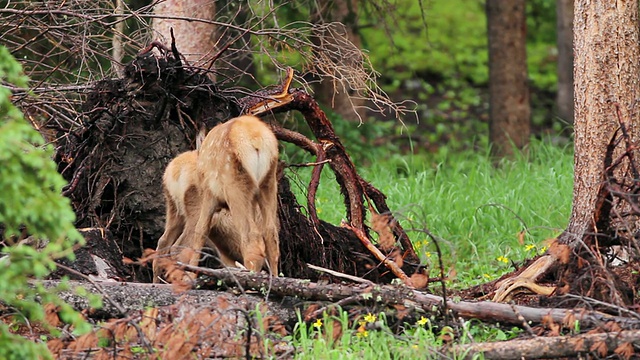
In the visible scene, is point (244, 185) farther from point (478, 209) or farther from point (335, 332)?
point (478, 209)

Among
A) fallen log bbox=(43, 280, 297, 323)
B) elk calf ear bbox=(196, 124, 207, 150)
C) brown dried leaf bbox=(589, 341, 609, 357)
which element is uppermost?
elk calf ear bbox=(196, 124, 207, 150)

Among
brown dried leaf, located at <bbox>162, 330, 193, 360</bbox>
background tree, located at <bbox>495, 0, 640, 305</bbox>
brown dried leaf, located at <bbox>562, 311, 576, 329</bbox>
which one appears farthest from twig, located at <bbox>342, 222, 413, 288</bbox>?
brown dried leaf, located at <bbox>162, 330, 193, 360</bbox>

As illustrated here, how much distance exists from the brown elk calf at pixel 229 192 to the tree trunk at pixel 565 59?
12275 millimetres

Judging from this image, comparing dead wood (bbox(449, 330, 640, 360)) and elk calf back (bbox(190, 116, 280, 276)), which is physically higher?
elk calf back (bbox(190, 116, 280, 276))

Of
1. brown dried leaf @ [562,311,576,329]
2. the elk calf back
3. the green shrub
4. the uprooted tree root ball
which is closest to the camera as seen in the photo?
the green shrub

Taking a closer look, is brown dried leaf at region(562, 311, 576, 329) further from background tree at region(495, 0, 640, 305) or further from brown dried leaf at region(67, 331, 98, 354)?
brown dried leaf at region(67, 331, 98, 354)

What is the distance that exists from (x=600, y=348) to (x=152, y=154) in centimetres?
396

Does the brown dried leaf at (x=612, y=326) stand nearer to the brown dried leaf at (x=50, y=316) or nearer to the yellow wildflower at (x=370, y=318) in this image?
the yellow wildflower at (x=370, y=318)

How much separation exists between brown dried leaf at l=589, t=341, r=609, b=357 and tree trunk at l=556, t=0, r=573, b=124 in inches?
522

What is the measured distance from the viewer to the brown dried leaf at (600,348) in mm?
5348

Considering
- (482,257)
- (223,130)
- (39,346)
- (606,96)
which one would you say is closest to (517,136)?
(482,257)

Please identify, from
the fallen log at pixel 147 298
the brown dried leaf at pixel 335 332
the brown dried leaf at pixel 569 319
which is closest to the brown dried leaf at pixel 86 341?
the fallen log at pixel 147 298

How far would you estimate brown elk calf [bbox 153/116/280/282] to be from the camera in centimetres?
662

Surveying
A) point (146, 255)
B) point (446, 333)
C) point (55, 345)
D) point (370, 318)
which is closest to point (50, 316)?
point (55, 345)
